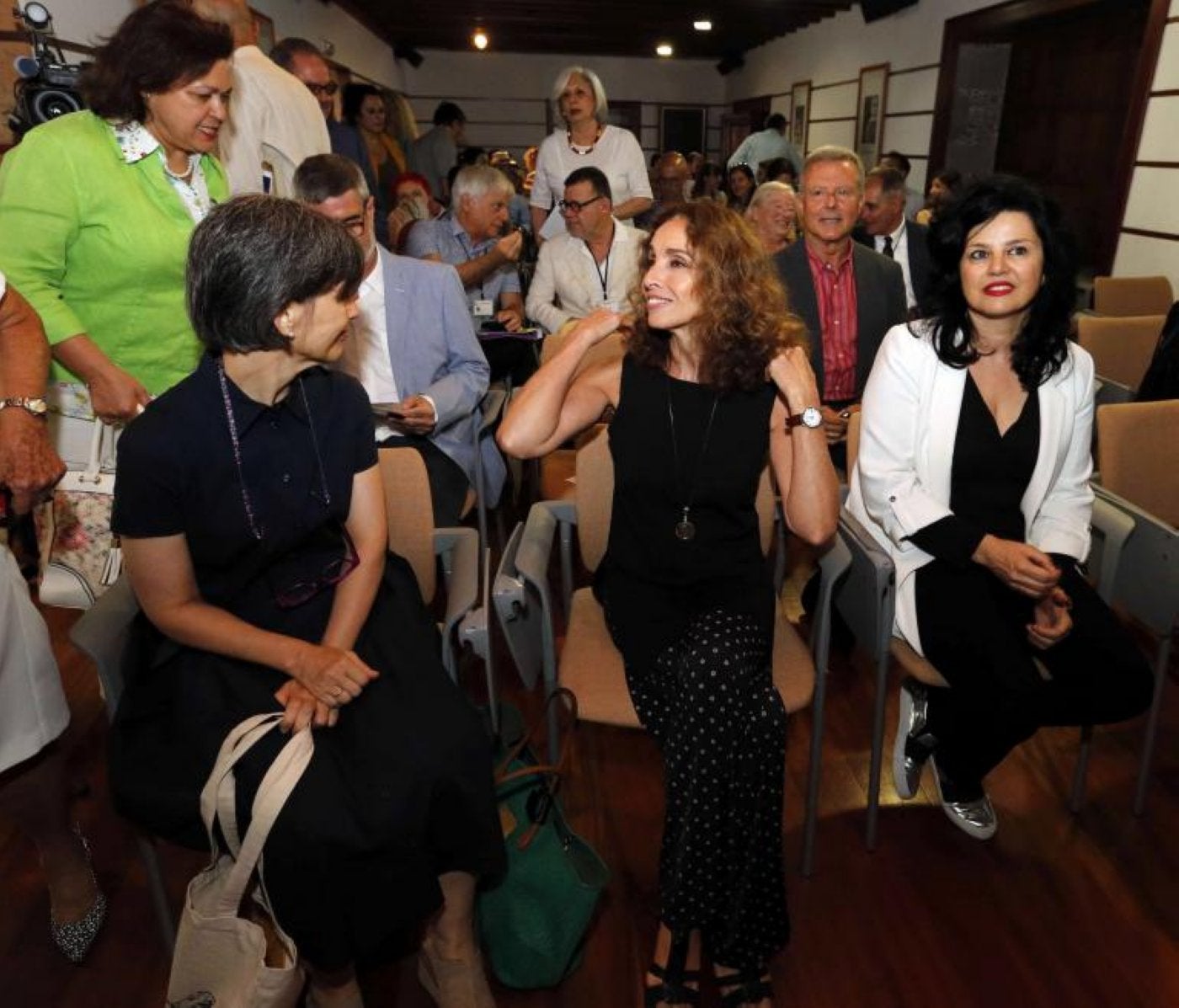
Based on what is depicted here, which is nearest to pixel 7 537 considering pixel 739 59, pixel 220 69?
pixel 220 69

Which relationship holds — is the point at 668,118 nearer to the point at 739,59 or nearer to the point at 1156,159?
the point at 739,59

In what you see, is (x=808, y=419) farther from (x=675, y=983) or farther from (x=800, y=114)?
(x=800, y=114)

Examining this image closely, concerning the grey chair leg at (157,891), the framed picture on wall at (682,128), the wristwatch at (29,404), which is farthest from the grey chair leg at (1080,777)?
the framed picture on wall at (682,128)

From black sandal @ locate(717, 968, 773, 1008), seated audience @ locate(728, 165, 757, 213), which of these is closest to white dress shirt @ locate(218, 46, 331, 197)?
black sandal @ locate(717, 968, 773, 1008)

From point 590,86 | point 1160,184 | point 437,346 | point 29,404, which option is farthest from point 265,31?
point 1160,184

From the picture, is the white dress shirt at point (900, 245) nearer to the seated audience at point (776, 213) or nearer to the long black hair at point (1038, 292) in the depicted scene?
the seated audience at point (776, 213)

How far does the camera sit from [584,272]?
12.1 ft

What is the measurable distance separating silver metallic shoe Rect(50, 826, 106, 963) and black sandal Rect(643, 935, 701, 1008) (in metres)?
1.17

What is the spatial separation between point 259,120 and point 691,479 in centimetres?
201

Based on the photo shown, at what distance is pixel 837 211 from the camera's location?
273cm

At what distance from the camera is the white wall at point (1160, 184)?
4680mm

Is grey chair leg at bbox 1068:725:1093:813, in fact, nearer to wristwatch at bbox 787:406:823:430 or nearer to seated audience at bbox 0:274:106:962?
wristwatch at bbox 787:406:823:430

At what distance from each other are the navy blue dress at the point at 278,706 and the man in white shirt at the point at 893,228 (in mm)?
2803

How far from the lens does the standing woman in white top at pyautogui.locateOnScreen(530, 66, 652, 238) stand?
4297 mm
